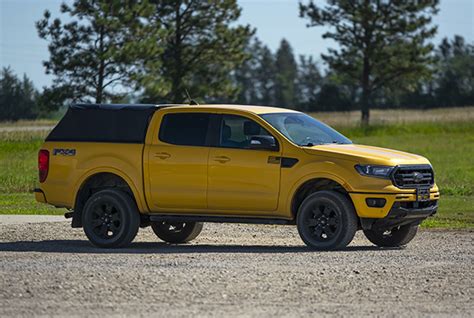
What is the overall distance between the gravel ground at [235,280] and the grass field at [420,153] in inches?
233

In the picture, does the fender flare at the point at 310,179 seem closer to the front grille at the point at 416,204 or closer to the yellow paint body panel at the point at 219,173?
the yellow paint body panel at the point at 219,173

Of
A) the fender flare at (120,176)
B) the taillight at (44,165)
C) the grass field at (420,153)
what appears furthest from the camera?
the grass field at (420,153)

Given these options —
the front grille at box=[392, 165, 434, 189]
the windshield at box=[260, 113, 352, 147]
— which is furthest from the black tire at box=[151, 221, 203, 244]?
the front grille at box=[392, 165, 434, 189]

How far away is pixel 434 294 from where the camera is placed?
1222 cm

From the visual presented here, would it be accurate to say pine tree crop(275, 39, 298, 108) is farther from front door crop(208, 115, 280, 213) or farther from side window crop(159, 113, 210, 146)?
front door crop(208, 115, 280, 213)

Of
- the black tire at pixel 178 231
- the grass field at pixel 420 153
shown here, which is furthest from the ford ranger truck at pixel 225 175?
the grass field at pixel 420 153

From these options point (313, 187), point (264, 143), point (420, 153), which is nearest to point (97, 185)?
point (264, 143)

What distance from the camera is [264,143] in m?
16.4

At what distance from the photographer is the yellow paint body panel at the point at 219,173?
52.9ft

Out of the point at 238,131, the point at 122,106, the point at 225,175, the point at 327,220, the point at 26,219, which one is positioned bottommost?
the point at 26,219

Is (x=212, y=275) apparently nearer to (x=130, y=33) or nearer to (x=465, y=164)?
(x=465, y=164)

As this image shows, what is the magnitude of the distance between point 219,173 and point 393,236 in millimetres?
2648

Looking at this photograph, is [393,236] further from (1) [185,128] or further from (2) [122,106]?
(2) [122,106]

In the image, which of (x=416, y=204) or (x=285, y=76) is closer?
(x=416, y=204)
